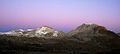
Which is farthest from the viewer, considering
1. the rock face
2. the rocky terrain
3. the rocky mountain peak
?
the rocky mountain peak

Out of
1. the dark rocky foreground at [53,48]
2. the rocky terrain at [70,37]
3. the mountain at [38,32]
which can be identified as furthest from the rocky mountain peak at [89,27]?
the dark rocky foreground at [53,48]

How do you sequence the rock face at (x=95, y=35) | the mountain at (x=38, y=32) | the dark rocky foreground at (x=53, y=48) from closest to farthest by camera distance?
the dark rocky foreground at (x=53, y=48) < the rock face at (x=95, y=35) < the mountain at (x=38, y=32)

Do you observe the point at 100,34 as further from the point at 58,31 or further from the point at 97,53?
the point at 97,53

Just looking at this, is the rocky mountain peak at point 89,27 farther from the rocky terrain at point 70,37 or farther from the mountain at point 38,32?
the mountain at point 38,32

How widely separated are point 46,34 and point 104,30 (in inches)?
1088

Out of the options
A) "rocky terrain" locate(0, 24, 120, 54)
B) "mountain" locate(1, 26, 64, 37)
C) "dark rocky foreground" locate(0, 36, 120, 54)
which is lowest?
"dark rocky foreground" locate(0, 36, 120, 54)

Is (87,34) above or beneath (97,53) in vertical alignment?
above

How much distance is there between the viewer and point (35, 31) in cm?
15625

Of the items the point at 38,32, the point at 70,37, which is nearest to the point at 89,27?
the point at 70,37

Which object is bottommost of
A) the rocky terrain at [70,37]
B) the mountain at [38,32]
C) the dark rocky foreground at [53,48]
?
the dark rocky foreground at [53,48]

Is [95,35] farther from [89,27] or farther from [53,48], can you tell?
[53,48]

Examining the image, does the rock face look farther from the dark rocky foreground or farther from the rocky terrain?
the dark rocky foreground

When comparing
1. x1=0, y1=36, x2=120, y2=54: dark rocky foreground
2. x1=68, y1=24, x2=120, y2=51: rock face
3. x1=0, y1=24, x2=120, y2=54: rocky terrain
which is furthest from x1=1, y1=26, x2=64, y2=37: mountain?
x1=0, y1=36, x2=120, y2=54: dark rocky foreground

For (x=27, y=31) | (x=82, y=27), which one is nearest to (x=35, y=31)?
(x=27, y=31)
